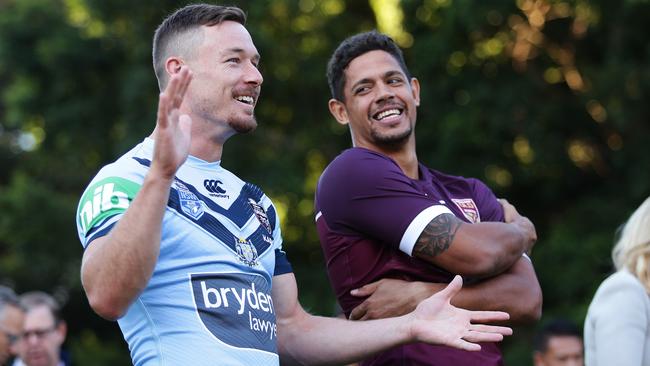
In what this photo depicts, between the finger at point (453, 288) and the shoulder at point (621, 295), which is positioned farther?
the shoulder at point (621, 295)

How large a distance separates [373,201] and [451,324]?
0.71m

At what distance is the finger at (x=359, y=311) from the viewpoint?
4.19m

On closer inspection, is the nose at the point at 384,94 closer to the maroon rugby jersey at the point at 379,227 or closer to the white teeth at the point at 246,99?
the maroon rugby jersey at the point at 379,227

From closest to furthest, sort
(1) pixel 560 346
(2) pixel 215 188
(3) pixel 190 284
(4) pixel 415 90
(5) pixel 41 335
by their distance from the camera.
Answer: (3) pixel 190 284, (2) pixel 215 188, (4) pixel 415 90, (1) pixel 560 346, (5) pixel 41 335

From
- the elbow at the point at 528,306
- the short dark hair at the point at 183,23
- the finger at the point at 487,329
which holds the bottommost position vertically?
the elbow at the point at 528,306

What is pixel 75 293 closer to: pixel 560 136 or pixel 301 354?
pixel 560 136

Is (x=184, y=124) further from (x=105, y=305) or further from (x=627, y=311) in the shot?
(x=627, y=311)

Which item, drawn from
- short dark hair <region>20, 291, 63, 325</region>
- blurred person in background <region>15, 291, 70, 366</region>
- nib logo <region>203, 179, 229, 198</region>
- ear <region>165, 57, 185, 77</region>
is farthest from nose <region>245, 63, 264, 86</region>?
short dark hair <region>20, 291, 63, 325</region>

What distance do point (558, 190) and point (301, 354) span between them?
11.4 meters

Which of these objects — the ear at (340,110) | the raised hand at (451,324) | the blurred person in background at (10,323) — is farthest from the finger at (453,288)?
the blurred person in background at (10,323)

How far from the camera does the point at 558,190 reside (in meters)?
14.9

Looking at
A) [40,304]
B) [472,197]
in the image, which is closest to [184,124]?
[472,197]

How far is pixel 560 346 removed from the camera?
Answer: 7.51 meters

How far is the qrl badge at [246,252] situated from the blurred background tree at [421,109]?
9.95 metres
